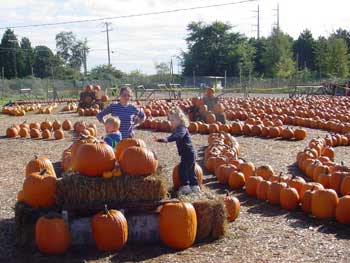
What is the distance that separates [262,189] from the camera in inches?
321

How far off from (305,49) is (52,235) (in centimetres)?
8863

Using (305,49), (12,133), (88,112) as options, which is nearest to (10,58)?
(305,49)

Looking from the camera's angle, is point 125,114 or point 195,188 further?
point 125,114

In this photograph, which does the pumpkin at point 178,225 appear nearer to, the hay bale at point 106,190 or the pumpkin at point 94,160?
the hay bale at point 106,190

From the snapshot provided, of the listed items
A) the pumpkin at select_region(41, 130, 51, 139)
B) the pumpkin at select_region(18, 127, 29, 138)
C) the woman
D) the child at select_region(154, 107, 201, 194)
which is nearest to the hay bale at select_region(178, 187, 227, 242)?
the child at select_region(154, 107, 201, 194)

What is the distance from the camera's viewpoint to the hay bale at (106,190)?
242 inches

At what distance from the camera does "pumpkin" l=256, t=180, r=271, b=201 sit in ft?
26.6

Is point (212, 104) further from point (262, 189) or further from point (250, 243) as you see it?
point (250, 243)

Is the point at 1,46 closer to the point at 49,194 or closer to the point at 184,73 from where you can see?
the point at 184,73

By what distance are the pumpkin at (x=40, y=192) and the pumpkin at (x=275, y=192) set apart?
3303 millimetres

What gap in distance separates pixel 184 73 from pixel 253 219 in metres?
78.1

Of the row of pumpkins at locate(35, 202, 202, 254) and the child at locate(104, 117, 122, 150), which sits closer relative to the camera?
the row of pumpkins at locate(35, 202, 202, 254)

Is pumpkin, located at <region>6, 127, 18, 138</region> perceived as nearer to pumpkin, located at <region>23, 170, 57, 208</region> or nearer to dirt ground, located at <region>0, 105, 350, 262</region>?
dirt ground, located at <region>0, 105, 350, 262</region>

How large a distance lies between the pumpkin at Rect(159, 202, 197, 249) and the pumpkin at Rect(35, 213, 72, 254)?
3.57 feet
